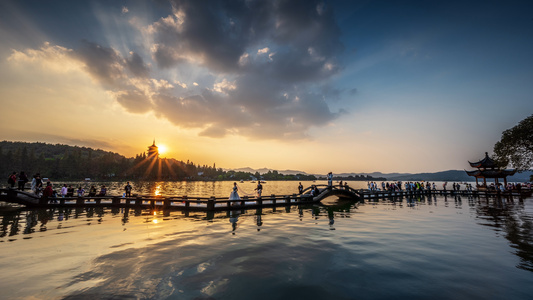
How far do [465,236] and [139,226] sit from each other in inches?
778

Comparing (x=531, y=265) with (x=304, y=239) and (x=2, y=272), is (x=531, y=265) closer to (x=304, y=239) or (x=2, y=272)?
(x=304, y=239)

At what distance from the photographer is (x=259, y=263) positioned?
7.63 metres

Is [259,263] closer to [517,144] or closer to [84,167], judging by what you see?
[517,144]

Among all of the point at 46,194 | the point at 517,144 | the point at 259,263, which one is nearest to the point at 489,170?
the point at 517,144

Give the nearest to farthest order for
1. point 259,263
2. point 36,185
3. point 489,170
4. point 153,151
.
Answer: point 259,263 < point 36,185 < point 489,170 < point 153,151

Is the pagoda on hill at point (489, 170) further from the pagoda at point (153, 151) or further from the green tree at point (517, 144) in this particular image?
the pagoda at point (153, 151)

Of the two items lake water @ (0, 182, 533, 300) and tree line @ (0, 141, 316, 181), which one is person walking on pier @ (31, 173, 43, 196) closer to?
lake water @ (0, 182, 533, 300)

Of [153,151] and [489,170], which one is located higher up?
[153,151]

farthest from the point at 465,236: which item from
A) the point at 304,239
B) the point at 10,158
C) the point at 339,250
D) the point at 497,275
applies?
the point at 10,158

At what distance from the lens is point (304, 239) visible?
10.9m

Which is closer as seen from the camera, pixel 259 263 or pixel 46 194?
pixel 259 263

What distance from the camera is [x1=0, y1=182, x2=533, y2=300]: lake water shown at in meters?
5.71

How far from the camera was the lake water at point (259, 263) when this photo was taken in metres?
5.71

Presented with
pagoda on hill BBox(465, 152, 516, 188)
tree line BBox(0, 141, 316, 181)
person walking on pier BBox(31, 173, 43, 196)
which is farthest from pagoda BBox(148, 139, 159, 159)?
pagoda on hill BBox(465, 152, 516, 188)
